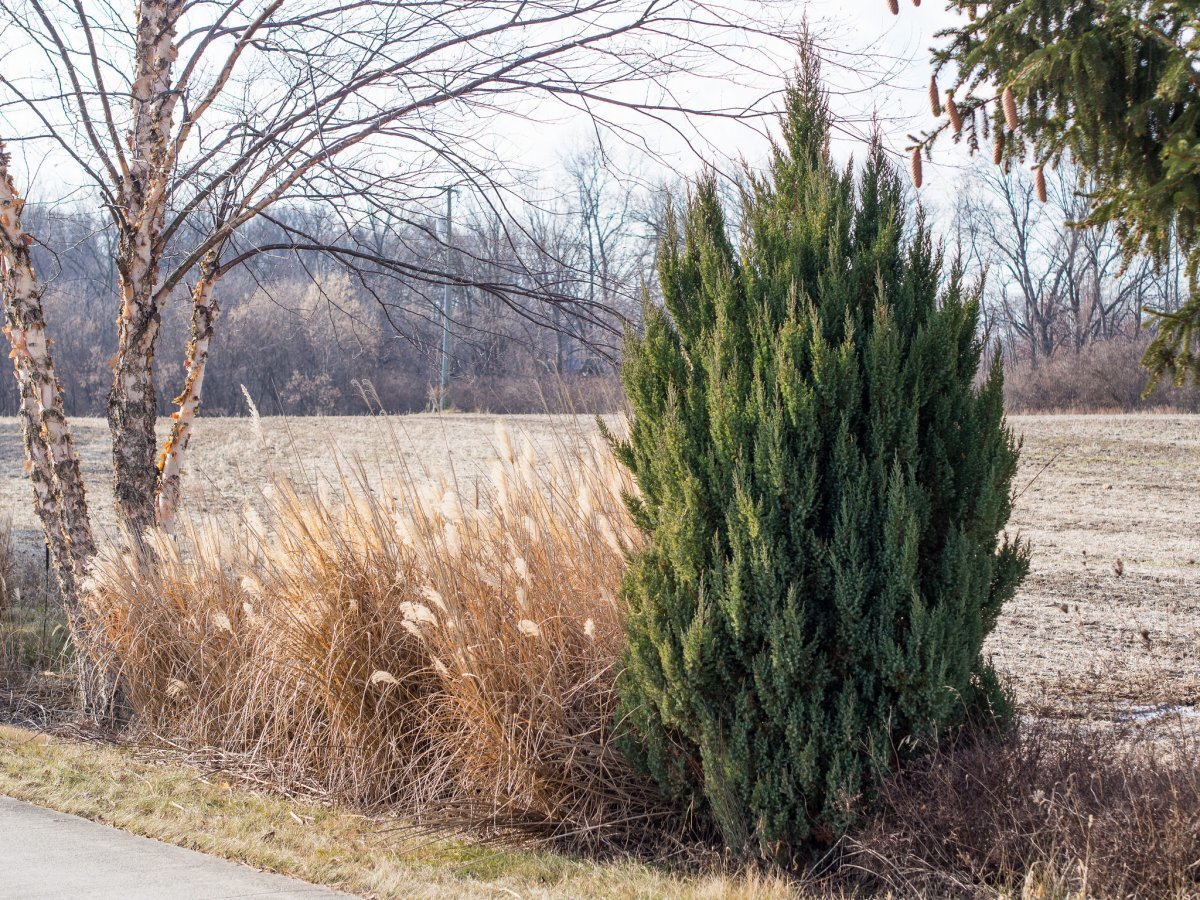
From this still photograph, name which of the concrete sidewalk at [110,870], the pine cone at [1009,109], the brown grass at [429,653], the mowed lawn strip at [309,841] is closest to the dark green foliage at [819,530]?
the mowed lawn strip at [309,841]

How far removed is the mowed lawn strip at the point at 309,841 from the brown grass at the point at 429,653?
0.75ft

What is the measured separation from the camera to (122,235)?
22.7ft

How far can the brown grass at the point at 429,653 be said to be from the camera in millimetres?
4336

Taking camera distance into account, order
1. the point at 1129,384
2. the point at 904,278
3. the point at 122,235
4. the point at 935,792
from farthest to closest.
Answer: the point at 1129,384 → the point at 122,235 → the point at 904,278 → the point at 935,792

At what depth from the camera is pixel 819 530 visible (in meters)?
3.67

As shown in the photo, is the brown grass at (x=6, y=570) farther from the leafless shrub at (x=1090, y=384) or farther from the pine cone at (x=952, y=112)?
the leafless shrub at (x=1090, y=384)

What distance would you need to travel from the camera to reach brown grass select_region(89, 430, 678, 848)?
4.34 metres

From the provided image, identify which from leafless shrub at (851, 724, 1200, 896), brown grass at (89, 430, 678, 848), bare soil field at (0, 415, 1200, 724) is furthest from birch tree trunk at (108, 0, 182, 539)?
leafless shrub at (851, 724, 1200, 896)

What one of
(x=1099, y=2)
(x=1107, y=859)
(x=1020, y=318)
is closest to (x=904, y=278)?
(x=1107, y=859)

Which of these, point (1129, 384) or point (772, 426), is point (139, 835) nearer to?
point (772, 426)

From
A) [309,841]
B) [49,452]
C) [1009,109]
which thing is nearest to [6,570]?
[49,452]

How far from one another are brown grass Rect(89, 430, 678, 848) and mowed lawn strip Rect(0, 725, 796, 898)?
23cm

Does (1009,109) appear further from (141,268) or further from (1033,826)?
(141,268)

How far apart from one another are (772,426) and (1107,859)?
1.74 meters
